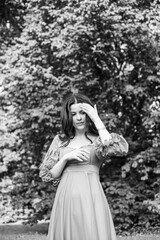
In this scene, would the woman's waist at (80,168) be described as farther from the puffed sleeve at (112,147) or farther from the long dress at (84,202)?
the puffed sleeve at (112,147)

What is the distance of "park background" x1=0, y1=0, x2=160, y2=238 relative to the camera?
1106 cm

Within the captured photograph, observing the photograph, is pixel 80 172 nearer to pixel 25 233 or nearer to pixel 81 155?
pixel 81 155

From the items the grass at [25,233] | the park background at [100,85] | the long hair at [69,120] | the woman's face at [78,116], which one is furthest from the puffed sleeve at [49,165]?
the park background at [100,85]

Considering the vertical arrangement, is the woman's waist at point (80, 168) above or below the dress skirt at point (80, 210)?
above

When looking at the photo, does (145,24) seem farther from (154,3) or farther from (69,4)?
(69,4)

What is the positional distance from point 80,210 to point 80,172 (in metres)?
0.31

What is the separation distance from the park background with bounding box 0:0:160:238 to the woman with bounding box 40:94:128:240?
6950 millimetres

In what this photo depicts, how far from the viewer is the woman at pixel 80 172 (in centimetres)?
365

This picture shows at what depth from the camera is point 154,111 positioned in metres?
11.6

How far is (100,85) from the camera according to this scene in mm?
12344

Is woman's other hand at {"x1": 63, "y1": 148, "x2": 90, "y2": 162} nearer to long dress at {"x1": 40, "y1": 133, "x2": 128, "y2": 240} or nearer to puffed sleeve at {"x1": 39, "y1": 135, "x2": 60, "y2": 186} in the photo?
long dress at {"x1": 40, "y1": 133, "x2": 128, "y2": 240}

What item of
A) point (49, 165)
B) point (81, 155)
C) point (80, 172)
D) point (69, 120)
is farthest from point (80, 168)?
point (69, 120)

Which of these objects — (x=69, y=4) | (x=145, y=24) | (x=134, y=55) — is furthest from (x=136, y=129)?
(x=69, y=4)

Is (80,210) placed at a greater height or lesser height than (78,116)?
lesser
